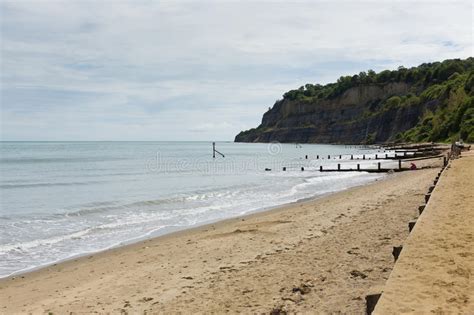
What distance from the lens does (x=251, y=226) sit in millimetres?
14977

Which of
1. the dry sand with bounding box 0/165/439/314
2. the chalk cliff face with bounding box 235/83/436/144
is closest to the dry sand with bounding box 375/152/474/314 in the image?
the dry sand with bounding box 0/165/439/314

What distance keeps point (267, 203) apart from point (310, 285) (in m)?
15.4

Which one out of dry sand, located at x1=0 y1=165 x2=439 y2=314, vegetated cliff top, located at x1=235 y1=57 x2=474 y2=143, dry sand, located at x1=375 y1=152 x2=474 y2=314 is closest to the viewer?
dry sand, located at x1=375 y1=152 x2=474 y2=314

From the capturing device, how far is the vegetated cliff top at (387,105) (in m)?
109

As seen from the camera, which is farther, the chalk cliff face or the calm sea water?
the chalk cliff face

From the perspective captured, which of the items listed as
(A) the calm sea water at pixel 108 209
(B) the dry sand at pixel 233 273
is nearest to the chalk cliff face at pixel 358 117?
(A) the calm sea water at pixel 108 209

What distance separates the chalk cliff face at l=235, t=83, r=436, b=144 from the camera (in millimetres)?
138625

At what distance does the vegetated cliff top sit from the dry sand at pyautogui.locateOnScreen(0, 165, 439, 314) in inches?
3228

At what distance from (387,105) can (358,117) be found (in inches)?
886

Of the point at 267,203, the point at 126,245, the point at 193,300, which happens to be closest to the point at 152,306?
the point at 193,300

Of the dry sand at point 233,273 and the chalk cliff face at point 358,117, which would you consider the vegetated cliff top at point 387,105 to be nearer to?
the chalk cliff face at point 358,117

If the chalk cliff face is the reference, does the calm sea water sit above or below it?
below

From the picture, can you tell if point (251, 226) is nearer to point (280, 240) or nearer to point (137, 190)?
point (280, 240)

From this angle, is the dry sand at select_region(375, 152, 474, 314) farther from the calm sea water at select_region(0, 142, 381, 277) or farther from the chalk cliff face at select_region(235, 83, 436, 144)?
the chalk cliff face at select_region(235, 83, 436, 144)
